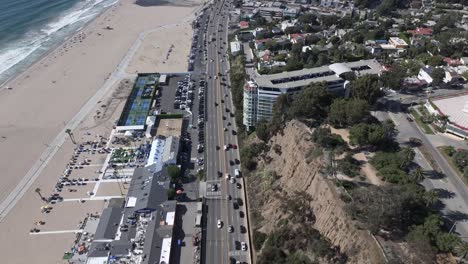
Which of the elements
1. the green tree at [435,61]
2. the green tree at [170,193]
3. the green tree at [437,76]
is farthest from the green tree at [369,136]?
the green tree at [435,61]

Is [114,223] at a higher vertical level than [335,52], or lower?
lower

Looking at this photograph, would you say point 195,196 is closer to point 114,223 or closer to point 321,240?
point 114,223

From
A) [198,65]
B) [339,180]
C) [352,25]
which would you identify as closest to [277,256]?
[339,180]

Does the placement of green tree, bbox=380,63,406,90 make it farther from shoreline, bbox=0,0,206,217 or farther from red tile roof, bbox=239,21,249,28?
red tile roof, bbox=239,21,249,28

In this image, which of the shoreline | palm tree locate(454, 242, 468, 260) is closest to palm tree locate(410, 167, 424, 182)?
palm tree locate(454, 242, 468, 260)

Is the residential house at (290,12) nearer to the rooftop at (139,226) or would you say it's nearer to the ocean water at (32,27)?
the ocean water at (32,27)

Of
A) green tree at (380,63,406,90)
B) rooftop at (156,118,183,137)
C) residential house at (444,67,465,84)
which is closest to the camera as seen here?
green tree at (380,63,406,90)
